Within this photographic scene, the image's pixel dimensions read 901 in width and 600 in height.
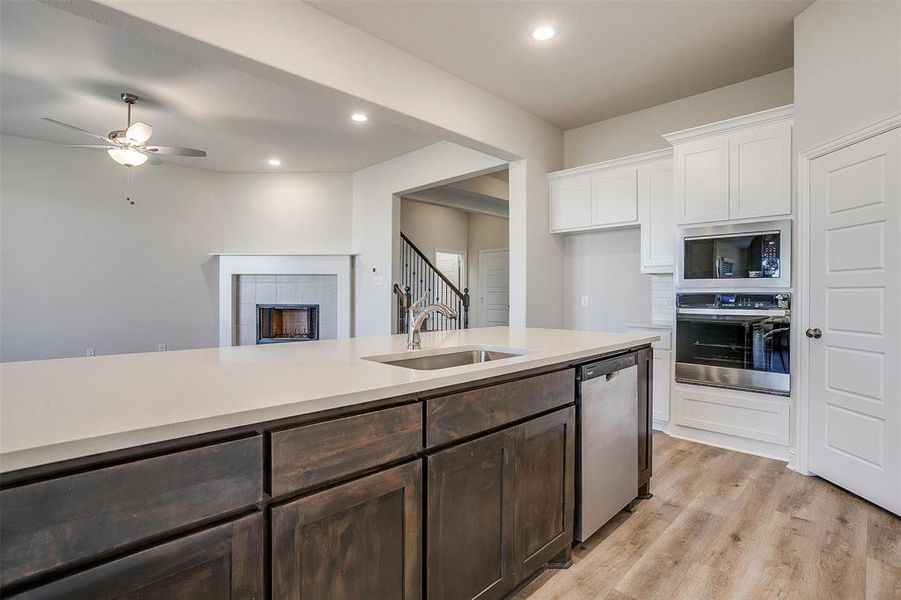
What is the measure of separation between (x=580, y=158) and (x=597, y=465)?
370 cm

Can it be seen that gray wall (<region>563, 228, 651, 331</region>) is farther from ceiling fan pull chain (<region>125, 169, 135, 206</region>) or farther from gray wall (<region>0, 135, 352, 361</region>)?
ceiling fan pull chain (<region>125, 169, 135, 206</region>)

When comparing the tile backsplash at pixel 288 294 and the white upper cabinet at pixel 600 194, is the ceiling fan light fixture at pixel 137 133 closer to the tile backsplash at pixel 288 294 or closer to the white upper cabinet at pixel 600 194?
the tile backsplash at pixel 288 294

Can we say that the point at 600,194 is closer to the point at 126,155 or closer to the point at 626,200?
the point at 626,200

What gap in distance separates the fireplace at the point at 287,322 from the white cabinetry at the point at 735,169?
16.0ft

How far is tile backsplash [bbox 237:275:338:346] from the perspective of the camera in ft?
21.4

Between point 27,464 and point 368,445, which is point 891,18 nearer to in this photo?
point 368,445

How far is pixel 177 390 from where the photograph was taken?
1122mm

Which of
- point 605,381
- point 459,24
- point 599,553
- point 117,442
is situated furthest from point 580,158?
point 117,442

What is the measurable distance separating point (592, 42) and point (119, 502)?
12.0 ft

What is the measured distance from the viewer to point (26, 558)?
73 cm

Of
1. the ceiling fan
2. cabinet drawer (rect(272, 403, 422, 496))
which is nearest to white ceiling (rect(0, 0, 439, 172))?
the ceiling fan

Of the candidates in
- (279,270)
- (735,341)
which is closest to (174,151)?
(279,270)

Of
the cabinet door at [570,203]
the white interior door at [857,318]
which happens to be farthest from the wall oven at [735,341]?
the cabinet door at [570,203]

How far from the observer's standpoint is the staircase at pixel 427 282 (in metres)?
6.95
